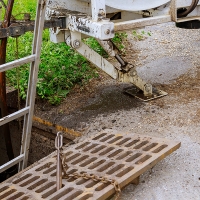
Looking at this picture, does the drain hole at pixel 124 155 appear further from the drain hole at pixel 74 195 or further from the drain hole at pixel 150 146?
the drain hole at pixel 74 195

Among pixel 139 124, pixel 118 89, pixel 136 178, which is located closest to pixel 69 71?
pixel 118 89

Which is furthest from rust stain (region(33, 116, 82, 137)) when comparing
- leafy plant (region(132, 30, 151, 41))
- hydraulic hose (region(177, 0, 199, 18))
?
leafy plant (region(132, 30, 151, 41))

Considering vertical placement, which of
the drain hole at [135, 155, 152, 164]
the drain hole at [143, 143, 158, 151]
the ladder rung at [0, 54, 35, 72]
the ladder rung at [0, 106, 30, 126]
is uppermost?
the ladder rung at [0, 54, 35, 72]

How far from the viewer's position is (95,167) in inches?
127

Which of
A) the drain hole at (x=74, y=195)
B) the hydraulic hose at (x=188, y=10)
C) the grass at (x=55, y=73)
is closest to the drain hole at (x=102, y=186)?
the drain hole at (x=74, y=195)

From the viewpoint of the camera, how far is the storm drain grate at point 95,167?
116 inches

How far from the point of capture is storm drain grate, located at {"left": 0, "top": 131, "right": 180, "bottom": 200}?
2943 millimetres

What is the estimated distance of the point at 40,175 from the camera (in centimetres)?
325

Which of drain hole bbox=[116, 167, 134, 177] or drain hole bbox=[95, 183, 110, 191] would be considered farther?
drain hole bbox=[116, 167, 134, 177]

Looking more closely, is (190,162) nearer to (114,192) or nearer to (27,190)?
(114,192)

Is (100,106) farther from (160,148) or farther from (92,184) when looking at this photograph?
(92,184)

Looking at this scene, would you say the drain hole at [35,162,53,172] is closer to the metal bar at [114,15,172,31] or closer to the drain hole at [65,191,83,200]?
the drain hole at [65,191,83,200]

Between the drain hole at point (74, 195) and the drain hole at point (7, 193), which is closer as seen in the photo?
the drain hole at point (74, 195)

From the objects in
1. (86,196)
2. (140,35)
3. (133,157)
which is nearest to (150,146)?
(133,157)
